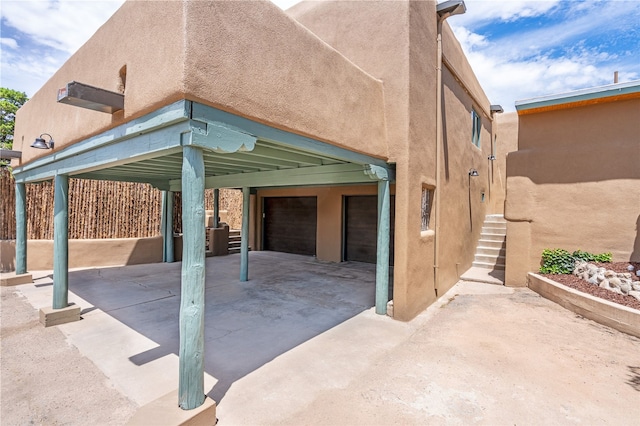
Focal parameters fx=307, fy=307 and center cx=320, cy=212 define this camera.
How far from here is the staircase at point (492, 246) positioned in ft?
33.5

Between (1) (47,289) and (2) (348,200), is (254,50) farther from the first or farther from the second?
(2) (348,200)

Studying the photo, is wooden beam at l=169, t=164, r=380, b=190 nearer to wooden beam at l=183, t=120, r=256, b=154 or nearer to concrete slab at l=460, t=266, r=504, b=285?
wooden beam at l=183, t=120, r=256, b=154

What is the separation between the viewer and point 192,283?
2.86 m

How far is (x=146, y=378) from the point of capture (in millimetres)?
3562

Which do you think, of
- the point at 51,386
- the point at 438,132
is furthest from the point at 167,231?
the point at 438,132

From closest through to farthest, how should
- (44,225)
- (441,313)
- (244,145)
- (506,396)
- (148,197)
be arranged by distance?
1. (244,145)
2. (506,396)
3. (441,313)
4. (44,225)
5. (148,197)

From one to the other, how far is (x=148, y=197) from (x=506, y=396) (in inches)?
456

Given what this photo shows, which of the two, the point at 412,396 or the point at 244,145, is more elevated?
the point at 244,145

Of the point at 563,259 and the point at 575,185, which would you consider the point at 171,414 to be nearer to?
the point at 563,259

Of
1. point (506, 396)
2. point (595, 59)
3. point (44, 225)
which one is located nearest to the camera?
point (506, 396)

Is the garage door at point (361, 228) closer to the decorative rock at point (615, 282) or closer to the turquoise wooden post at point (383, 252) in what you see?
the turquoise wooden post at point (383, 252)

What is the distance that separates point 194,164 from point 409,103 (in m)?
4.17

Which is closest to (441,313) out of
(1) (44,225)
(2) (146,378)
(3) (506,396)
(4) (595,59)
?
(3) (506,396)

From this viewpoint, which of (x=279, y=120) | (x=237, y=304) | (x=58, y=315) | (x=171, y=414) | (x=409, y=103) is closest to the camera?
(x=171, y=414)
